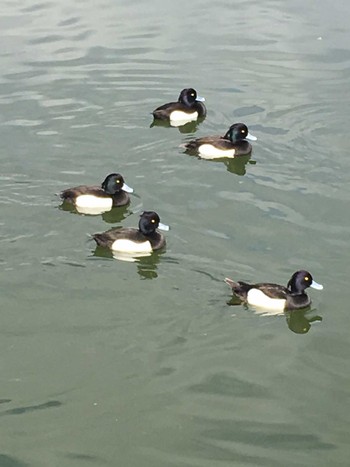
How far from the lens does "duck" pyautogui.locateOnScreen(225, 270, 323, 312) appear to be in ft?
30.8

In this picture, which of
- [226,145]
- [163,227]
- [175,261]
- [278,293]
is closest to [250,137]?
[226,145]

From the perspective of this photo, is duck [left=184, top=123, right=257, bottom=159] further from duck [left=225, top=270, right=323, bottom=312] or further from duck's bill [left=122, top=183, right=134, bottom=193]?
duck [left=225, top=270, right=323, bottom=312]

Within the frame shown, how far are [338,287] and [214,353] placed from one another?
1827mm

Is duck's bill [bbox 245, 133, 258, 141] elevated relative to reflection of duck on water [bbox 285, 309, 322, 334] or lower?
elevated

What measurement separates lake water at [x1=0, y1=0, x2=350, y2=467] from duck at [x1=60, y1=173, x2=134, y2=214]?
7.2 inches

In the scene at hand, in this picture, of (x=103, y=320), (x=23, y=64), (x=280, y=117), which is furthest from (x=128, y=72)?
(x=103, y=320)

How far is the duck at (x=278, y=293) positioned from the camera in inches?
370

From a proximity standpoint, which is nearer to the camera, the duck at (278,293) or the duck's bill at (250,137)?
the duck at (278,293)

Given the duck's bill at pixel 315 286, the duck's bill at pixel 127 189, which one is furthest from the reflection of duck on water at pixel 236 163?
the duck's bill at pixel 315 286

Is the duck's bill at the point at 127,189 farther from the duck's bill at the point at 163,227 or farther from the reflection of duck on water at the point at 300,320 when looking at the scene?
the reflection of duck on water at the point at 300,320

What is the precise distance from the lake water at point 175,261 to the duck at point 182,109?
0.78 feet

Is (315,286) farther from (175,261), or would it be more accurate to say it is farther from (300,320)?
(175,261)

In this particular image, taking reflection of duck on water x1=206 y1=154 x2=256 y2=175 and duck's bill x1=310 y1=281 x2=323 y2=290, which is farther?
reflection of duck on water x1=206 y1=154 x2=256 y2=175

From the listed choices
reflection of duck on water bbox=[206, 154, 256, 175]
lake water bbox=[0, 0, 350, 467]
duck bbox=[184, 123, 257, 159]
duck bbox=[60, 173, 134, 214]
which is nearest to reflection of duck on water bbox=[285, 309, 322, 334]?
lake water bbox=[0, 0, 350, 467]
